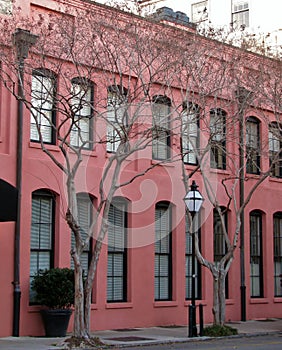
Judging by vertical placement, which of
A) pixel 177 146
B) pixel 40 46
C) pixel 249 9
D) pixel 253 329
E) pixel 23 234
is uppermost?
pixel 249 9

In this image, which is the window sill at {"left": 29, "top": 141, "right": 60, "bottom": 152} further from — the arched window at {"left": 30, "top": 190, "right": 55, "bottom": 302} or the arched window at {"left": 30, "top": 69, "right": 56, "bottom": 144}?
the arched window at {"left": 30, "top": 190, "right": 55, "bottom": 302}

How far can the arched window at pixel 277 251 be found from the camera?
29.0 metres

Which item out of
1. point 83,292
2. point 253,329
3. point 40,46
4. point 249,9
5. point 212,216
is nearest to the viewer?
point 83,292

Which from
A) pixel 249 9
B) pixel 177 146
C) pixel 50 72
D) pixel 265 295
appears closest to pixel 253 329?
pixel 265 295

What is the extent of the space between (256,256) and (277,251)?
134 centimetres

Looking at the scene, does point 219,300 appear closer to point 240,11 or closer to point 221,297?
point 221,297

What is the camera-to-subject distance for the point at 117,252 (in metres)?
23.6

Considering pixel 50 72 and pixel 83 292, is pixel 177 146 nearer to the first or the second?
pixel 50 72

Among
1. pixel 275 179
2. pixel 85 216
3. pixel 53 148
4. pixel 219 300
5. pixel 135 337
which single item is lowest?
pixel 135 337

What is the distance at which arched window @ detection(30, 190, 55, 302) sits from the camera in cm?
2141

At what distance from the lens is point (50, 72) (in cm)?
2019

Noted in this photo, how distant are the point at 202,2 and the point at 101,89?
61.7 feet

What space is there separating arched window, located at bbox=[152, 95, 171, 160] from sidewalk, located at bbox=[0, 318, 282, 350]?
5669 mm

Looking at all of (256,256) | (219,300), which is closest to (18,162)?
(219,300)
